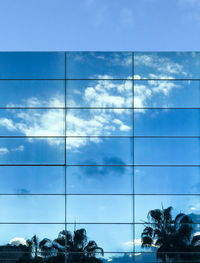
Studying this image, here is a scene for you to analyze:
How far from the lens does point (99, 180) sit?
15875mm

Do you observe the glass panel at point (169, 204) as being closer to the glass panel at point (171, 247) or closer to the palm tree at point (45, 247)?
the glass panel at point (171, 247)

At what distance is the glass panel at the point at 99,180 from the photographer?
1582cm

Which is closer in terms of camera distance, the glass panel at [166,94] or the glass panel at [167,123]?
the glass panel at [167,123]

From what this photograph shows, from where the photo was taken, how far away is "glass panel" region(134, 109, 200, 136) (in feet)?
53.4

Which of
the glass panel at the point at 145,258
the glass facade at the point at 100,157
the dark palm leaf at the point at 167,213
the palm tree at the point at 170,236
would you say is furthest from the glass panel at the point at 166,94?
the glass panel at the point at 145,258

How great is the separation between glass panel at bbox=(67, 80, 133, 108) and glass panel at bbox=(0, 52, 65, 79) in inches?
39.4

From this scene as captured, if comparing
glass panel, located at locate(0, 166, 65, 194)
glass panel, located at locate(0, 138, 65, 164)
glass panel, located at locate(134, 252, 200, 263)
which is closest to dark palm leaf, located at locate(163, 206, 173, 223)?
glass panel, located at locate(134, 252, 200, 263)

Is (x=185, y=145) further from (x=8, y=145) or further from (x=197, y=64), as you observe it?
(x=8, y=145)

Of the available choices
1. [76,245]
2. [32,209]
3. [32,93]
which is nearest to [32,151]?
[32,209]

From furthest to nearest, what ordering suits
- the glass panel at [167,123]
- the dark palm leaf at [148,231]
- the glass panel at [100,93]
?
the glass panel at [100,93] < the glass panel at [167,123] < the dark palm leaf at [148,231]

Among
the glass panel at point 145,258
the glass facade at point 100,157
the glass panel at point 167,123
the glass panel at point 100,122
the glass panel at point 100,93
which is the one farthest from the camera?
the glass panel at point 100,93

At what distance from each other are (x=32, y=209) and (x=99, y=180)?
3465 mm

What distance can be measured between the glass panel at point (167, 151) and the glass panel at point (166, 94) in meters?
1.75

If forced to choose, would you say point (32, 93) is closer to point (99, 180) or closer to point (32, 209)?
point (99, 180)
